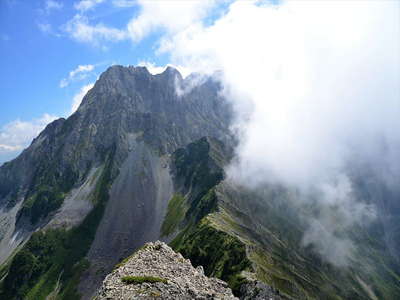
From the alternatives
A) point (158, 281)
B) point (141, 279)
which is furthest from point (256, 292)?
point (141, 279)

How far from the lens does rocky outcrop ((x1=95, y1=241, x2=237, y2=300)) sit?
1775 inches

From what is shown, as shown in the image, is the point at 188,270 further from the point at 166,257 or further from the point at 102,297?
the point at 102,297

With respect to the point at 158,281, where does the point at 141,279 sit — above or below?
below

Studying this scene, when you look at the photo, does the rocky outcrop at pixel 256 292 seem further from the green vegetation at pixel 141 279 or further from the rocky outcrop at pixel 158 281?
the green vegetation at pixel 141 279

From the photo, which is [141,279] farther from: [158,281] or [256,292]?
[256,292]

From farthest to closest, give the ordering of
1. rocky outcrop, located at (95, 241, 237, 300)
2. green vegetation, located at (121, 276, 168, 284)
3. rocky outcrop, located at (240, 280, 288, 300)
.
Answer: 1. rocky outcrop, located at (240, 280, 288, 300)
2. green vegetation, located at (121, 276, 168, 284)
3. rocky outcrop, located at (95, 241, 237, 300)

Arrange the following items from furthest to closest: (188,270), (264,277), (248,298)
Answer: (264,277) → (248,298) → (188,270)

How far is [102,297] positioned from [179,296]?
34.4 ft

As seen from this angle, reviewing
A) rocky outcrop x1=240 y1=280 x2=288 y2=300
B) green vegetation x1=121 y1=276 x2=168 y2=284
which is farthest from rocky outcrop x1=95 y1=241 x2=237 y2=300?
rocky outcrop x1=240 y1=280 x2=288 y2=300

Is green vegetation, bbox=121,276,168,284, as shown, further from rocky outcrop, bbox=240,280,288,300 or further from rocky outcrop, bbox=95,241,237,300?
rocky outcrop, bbox=240,280,288,300

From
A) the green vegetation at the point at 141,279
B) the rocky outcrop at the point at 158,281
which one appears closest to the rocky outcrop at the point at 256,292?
the rocky outcrop at the point at 158,281

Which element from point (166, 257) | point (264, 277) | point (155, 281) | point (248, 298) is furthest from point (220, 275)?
point (155, 281)

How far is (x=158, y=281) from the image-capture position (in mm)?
47312

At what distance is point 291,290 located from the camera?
198 meters
